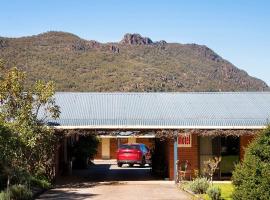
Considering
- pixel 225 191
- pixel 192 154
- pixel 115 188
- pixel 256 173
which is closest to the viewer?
pixel 256 173

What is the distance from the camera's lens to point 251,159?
13281 millimetres

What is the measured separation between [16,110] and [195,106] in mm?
9195

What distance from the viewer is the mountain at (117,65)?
80250 mm

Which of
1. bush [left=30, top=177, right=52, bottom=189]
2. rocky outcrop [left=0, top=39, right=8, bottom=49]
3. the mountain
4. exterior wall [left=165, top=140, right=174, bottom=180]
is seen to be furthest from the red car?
rocky outcrop [left=0, top=39, right=8, bottom=49]

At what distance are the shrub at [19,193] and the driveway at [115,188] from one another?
1.00 metres

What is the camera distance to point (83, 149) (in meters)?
32.4

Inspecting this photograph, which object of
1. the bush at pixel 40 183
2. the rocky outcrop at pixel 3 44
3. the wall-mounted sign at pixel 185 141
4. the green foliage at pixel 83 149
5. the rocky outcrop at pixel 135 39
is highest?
the rocky outcrop at pixel 135 39

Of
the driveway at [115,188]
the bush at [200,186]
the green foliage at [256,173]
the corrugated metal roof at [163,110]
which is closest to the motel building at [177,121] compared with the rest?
the corrugated metal roof at [163,110]

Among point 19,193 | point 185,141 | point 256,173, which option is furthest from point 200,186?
point 185,141

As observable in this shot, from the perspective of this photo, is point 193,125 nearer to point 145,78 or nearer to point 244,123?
point 244,123

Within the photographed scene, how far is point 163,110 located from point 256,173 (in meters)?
13.0

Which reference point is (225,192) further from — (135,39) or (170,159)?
(135,39)

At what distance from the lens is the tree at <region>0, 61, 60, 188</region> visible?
20.3 m

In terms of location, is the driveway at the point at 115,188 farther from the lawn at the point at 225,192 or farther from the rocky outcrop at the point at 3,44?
the rocky outcrop at the point at 3,44
